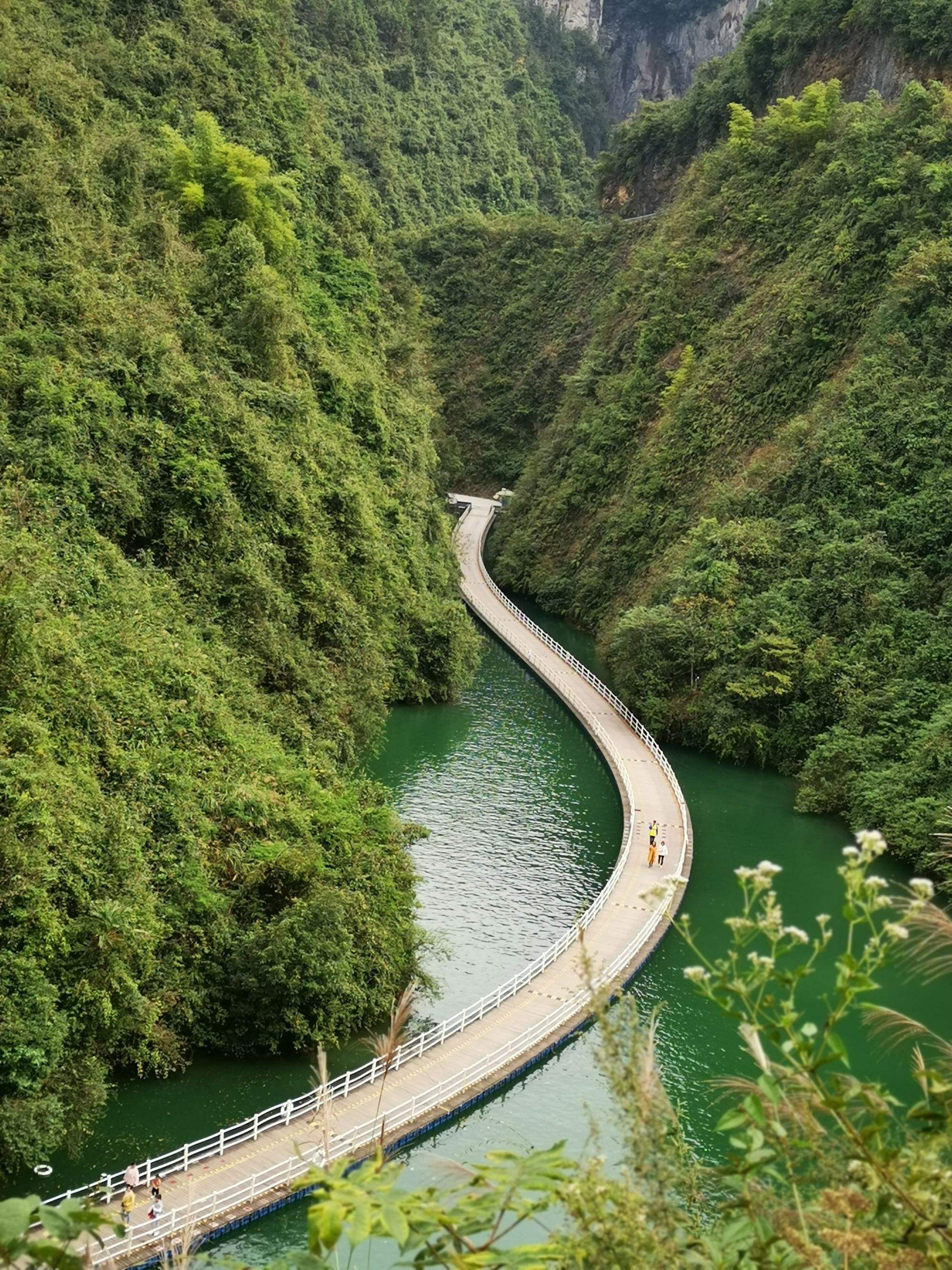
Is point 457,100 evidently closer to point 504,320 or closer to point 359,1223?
point 504,320

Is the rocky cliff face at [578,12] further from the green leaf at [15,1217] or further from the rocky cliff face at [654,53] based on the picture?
the green leaf at [15,1217]

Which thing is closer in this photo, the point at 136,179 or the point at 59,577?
the point at 59,577

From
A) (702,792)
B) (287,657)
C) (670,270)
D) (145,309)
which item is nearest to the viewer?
(287,657)

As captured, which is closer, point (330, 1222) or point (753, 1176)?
point (330, 1222)

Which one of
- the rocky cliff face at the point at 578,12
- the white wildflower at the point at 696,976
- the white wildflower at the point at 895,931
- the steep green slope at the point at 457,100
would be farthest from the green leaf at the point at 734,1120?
the rocky cliff face at the point at 578,12

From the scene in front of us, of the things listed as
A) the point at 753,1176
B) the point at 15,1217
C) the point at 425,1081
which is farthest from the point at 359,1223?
the point at 425,1081

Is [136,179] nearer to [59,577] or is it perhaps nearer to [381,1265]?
[59,577]

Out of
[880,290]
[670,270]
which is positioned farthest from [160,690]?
[670,270]
